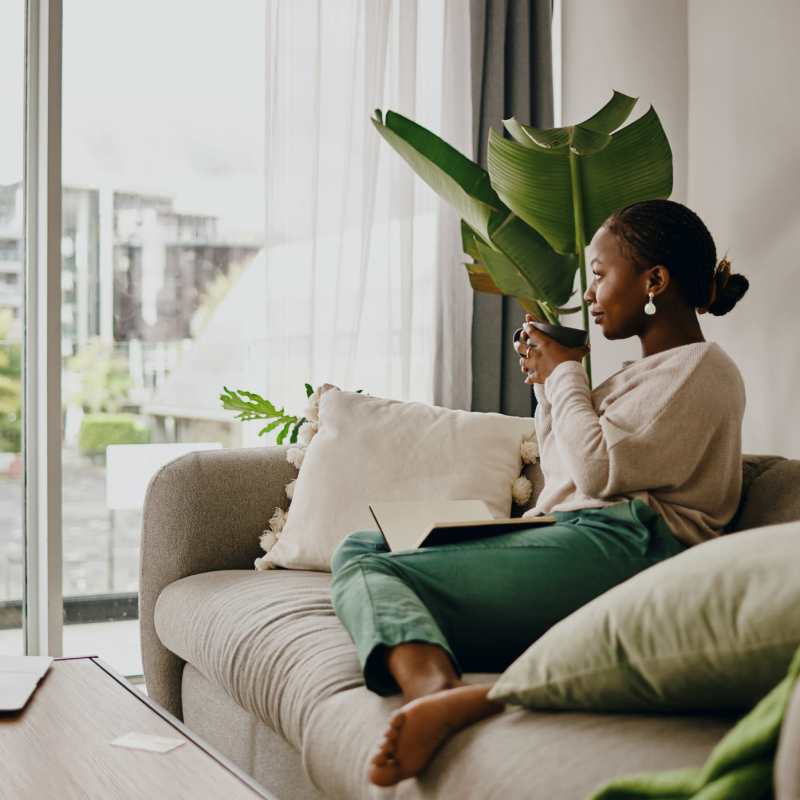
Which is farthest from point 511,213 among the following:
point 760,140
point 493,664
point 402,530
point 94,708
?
point 94,708

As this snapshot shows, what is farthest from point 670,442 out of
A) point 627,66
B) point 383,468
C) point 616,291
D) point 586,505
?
point 627,66

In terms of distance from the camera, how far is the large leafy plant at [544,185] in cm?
244

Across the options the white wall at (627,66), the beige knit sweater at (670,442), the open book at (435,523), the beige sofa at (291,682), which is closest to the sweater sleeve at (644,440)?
the beige knit sweater at (670,442)

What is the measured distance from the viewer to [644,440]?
5.46 ft

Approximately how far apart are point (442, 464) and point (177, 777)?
4.32ft

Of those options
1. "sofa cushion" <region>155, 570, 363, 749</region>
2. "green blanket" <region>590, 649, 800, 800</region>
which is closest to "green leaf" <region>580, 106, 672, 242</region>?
"sofa cushion" <region>155, 570, 363, 749</region>

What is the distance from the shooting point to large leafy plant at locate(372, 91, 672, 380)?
2438 millimetres

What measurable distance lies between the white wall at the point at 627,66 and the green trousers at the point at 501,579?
1645 mm

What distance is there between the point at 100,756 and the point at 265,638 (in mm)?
558

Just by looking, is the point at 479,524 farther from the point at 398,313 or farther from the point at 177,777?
the point at 398,313

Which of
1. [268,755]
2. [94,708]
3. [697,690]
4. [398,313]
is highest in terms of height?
[398,313]

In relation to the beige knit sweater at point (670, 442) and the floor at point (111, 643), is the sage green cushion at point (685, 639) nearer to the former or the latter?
the beige knit sweater at point (670, 442)

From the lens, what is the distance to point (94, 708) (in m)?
1.43

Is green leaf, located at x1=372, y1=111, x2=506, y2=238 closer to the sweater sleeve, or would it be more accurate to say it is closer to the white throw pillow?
the white throw pillow
